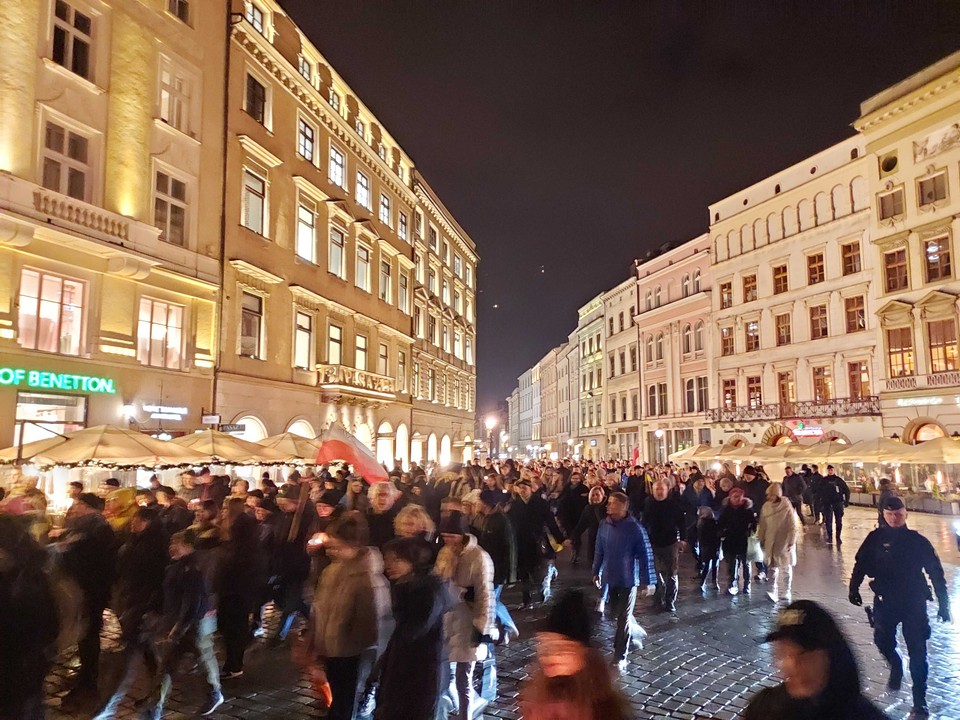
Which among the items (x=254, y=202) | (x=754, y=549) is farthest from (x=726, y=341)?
(x=754, y=549)

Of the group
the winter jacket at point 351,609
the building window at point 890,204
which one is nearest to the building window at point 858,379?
the building window at point 890,204

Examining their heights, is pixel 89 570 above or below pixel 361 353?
below

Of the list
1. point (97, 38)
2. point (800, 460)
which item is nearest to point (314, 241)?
point (97, 38)

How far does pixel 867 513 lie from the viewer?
28938 millimetres

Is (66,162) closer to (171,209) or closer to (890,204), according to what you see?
(171,209)

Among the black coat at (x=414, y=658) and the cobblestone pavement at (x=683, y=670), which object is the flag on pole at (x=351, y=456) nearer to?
the cobblestone pavement at (x=683, y=670)

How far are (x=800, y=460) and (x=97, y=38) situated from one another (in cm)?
2472

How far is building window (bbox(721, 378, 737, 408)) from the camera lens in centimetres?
4606

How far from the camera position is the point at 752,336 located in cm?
4541

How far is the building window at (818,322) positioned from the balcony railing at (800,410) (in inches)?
152

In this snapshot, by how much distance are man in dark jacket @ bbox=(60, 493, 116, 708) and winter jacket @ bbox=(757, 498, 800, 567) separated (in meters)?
9.50

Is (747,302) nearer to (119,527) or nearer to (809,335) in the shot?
(809,335)

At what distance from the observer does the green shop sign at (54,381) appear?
15.9 metres

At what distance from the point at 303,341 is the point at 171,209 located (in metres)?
7.87
